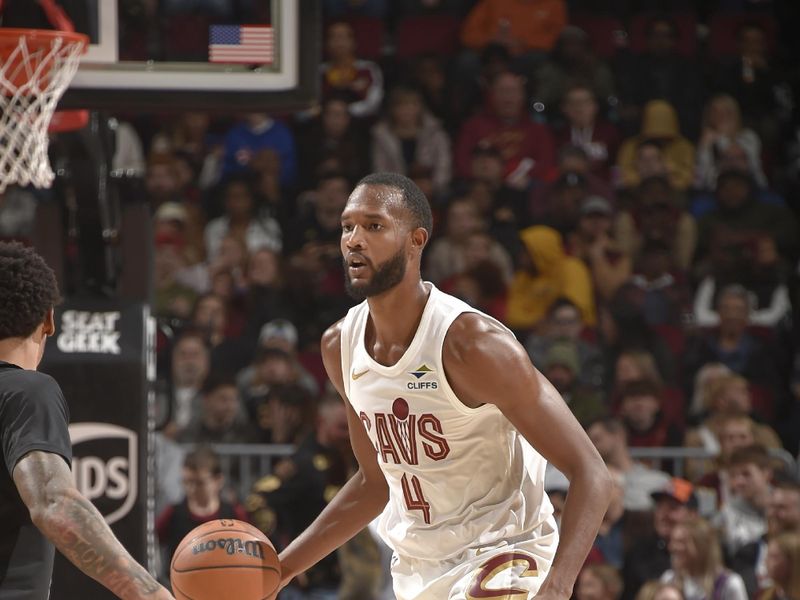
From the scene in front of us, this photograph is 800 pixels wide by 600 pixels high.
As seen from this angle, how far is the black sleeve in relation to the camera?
2.97 m

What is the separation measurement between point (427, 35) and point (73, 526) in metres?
8.14

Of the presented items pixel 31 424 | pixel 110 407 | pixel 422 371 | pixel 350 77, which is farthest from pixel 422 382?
pixel 350 77

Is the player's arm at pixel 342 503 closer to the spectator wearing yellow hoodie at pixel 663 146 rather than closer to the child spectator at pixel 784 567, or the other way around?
the child spectator at pixel 784 567

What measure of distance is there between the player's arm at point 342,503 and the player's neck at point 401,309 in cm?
27

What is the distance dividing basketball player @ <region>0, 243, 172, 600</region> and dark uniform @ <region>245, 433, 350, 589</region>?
4122 millimetres

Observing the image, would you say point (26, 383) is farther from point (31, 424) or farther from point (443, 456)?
point (443, 456)

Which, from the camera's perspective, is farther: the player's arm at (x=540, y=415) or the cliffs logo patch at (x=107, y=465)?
the cliffs logo patch at (x=107, y=465)

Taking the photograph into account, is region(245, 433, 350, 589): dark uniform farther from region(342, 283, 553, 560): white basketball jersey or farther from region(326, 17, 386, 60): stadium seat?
region(326, 17, 386, 60): stadium seat

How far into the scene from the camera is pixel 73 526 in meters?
2.97

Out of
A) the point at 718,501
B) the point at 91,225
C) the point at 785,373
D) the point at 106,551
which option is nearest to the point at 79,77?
the point at 91,225

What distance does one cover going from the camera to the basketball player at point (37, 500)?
295cm

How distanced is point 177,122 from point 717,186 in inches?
160

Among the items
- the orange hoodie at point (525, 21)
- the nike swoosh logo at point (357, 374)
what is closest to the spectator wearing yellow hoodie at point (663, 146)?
the orange hoodie at point (525, 21)

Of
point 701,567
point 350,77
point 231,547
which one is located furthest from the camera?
point 350,77
